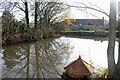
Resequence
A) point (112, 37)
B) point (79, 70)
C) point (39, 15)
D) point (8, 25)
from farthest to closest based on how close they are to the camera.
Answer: point (8, 25)
point (39, 15)
point (79, 70)
point (112, 37)

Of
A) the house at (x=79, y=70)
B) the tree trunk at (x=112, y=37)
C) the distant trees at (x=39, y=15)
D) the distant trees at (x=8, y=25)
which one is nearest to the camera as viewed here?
the tree trunk at (x=112, y=37)

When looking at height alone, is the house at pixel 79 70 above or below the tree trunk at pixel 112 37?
below

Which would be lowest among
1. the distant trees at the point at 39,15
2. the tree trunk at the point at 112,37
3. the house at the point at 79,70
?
the house at the point at 79,70

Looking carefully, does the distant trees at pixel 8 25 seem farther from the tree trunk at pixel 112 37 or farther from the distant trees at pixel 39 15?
the tree trunk at pixel 112 37

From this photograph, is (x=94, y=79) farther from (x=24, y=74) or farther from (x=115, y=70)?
(x=24, y=74)

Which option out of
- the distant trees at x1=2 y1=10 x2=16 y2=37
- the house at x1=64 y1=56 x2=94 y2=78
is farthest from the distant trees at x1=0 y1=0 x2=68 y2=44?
the house at x1=64 y1=56 x2=94 y2=78

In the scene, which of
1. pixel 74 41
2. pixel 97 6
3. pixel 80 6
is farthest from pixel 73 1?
pixel 74 41

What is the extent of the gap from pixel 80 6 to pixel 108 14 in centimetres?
32

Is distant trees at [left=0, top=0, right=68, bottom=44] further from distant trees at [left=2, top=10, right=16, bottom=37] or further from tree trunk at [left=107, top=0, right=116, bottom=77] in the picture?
tree trunk at [left=107, top=0, right=116, bottom=77]

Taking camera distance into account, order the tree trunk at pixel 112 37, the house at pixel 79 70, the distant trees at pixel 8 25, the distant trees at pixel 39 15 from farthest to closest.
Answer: the distant trees at pixel 8 25 → the distant trees at pixel 39 15 → the house at pixel 79 70 → the tree trunk at pixel 112 37

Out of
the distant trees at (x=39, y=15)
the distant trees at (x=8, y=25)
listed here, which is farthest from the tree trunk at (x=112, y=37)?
the distant trees at (x=8, y=25)

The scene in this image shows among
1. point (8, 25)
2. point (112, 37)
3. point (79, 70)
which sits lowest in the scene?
point (79, 70)

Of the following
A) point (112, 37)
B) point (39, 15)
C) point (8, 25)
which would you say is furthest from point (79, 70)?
point (8, 25)

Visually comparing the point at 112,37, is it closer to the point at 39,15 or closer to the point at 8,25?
the point at 39,15
